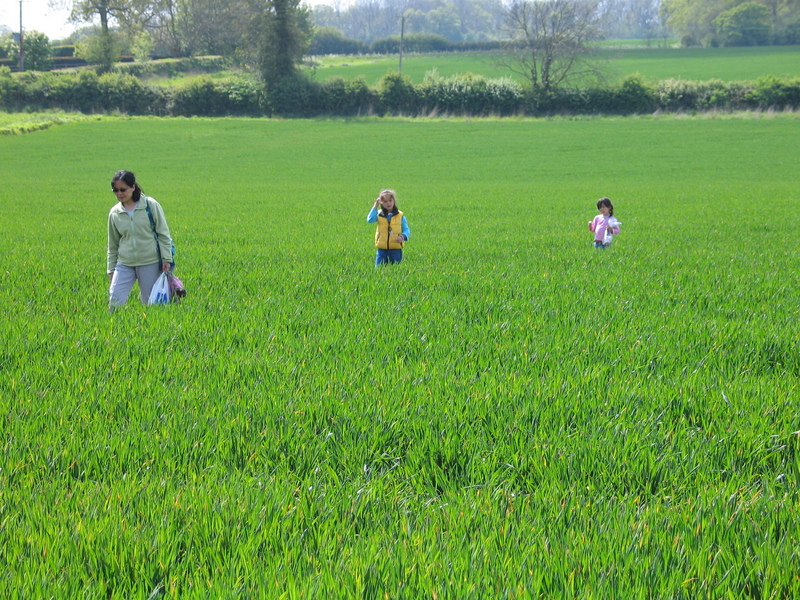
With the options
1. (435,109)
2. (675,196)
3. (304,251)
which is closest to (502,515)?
(304,251)

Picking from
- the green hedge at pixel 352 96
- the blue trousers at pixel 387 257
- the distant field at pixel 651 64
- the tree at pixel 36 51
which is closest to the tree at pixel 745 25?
the distant field at pixel 651 64

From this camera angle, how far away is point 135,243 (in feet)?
22.7

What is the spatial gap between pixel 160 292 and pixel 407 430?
4326mm

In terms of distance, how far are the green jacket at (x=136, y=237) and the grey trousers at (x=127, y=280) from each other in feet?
0.28

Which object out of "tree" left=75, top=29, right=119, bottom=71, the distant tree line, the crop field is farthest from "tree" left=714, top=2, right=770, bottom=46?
the crop field

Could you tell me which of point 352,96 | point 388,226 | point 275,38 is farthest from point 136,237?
point 275,38

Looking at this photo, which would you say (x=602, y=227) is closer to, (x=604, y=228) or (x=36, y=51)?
(x=604, y=228)

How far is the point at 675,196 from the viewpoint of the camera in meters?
25.4

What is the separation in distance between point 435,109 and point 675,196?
37.7 metres

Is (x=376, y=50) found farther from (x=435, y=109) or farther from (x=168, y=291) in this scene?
(x=168, y=291)

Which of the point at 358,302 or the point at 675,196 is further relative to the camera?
the point at 675,196

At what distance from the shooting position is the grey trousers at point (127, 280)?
23.0 ft

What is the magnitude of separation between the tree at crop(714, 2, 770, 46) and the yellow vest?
11684 centimetres

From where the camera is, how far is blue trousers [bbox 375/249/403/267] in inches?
400
